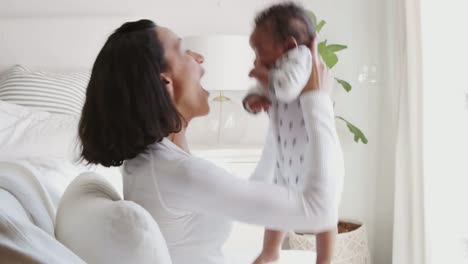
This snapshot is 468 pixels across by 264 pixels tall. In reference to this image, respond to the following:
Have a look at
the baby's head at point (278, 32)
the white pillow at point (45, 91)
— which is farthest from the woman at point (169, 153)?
the white pillow at point (45, 91)

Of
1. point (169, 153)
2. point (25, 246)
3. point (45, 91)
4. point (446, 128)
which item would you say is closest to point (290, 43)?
point (169, 153)

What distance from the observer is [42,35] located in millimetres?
2953

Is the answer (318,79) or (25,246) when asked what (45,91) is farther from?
(25,246)

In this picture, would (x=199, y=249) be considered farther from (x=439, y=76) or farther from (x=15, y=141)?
(x=439, y=76)

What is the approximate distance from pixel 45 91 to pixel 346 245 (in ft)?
5.07

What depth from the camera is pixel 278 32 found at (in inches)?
39.6

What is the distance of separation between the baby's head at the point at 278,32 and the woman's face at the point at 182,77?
0.11 metres

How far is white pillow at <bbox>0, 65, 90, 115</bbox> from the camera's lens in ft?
7.97

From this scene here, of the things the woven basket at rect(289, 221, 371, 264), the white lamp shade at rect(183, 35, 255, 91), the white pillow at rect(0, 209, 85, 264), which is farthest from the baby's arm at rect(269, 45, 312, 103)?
the woven basket at rect(289, 221, 371, 264)

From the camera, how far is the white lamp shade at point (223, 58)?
9.06ft

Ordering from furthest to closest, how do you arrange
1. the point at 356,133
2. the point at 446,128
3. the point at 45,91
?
the point at 356,133
the point at 446,128
the point at 45,91

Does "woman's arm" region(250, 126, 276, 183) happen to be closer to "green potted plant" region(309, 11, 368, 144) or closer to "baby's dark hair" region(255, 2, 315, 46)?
"baby's dark hair" region(255, 2, 315, 46)

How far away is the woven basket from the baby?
176cm

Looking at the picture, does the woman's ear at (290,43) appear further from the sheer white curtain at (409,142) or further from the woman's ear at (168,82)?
the sheer white curtain at (409,142)
